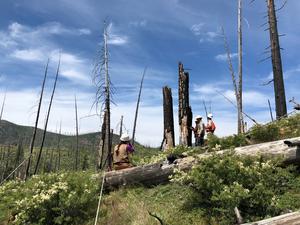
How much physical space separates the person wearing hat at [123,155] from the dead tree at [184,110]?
19.6 ft

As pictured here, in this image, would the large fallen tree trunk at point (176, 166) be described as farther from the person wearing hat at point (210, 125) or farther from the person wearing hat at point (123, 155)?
the person wearing hat at point (210, 125)

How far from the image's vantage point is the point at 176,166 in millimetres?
9273

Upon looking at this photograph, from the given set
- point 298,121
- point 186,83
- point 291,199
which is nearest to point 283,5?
point 186,83

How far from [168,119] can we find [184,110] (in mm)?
Result: 1036

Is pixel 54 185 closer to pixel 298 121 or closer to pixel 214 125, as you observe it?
pixel 298 121

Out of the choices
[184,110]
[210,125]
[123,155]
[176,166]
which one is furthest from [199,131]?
[176,166]

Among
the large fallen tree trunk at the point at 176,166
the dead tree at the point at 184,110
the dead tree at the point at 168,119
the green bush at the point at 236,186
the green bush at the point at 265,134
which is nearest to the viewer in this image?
the green bush at the point at 236,186

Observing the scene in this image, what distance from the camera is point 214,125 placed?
16.0m

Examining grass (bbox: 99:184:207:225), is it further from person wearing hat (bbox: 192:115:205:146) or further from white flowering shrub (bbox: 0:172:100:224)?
person wearing hat (bbox: 192:115:205:146)

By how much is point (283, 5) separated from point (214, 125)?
7257mm

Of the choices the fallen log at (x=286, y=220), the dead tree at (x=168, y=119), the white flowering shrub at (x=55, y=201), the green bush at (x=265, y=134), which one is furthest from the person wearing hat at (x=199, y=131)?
the fallen log at (x=286, y=220)

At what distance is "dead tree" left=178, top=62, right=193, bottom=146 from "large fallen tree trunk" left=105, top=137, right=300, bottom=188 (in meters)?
7.17

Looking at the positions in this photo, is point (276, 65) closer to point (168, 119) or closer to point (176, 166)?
point (168, 119)

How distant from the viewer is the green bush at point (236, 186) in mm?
6414
